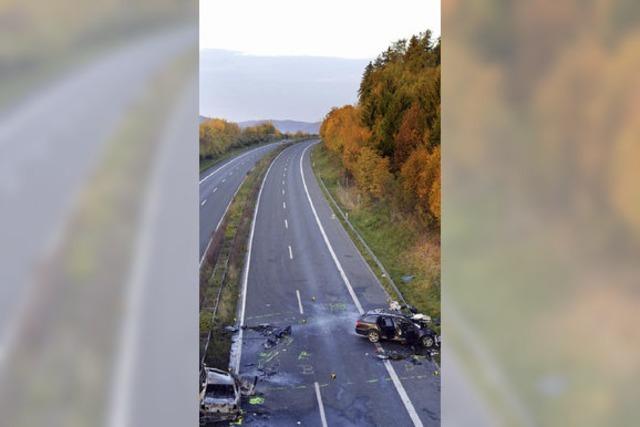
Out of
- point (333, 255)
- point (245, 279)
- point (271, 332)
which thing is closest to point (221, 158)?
point (245, 279)

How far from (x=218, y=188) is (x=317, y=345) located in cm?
100

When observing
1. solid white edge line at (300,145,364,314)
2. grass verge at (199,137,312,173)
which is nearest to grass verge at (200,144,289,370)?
grass verge at (199,137,312,173)

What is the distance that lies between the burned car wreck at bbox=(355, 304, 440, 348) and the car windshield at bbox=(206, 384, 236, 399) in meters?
0.72

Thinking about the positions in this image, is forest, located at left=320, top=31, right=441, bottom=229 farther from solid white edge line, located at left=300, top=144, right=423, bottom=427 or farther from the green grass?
solid white edge line, located at left=300, top=144, right=423, bottom=427

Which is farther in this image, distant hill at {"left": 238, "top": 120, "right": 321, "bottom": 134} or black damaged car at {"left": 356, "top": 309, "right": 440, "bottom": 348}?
distant hill at {"left": 238, "top": 120, "right": 321, "bottom": 134}

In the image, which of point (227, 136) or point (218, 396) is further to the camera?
point (227, 136)

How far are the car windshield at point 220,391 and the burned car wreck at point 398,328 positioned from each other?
0.72 metres

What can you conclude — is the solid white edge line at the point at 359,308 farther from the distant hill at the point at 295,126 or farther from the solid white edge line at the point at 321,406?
the solid white edge line at the point at 321,406

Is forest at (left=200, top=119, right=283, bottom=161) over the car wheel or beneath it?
over

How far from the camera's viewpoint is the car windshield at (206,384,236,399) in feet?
10.5

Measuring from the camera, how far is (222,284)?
3.33 metres

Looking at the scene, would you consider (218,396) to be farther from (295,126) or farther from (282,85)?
(282,85)
